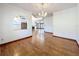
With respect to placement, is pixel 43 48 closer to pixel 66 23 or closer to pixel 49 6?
Answer: pixel 66 23

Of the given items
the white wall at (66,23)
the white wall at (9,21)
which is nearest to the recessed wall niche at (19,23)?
the white wall at (9,21)

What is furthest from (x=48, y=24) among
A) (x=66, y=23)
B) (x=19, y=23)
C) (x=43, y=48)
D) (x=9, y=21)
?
(x=9, y=21)

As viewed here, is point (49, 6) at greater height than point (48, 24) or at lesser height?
greater

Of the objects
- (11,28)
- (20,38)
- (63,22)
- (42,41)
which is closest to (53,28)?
(63,22)

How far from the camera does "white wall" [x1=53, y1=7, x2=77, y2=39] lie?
1.85 meters

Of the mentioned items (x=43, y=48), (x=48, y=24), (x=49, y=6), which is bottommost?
(x=43, y=48)

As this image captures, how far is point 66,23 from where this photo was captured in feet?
6.40

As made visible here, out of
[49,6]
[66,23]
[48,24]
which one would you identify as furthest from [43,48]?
[49,6]

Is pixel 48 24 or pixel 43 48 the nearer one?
pixel 43 48

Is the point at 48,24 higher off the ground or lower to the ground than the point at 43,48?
higher

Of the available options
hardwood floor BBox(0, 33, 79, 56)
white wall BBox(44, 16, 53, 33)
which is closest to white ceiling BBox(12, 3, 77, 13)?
white wall BBox(44, 16, 53, 33)

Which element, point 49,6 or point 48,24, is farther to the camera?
point 48,24

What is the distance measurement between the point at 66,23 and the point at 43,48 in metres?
0.80

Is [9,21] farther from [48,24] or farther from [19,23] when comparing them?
[48,24]
